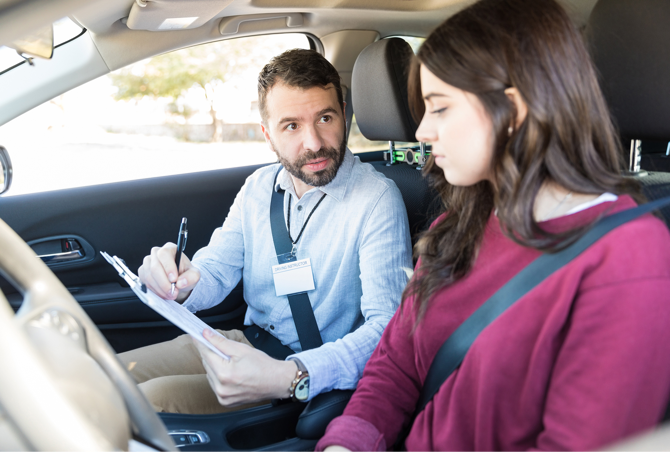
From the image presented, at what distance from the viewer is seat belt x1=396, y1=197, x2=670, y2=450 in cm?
80

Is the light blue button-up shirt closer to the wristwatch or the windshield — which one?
the wristwatch

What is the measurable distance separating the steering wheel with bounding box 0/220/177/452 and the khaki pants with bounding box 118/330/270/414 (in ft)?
1.10

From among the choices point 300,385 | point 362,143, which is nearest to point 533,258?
point 300,385

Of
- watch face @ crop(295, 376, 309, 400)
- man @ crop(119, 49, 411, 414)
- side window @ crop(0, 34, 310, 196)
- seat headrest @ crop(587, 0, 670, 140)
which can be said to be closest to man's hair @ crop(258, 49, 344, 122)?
man @ crop(119, 49, 411, 414)

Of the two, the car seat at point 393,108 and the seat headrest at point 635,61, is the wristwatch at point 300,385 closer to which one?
the car seat at point 393,108

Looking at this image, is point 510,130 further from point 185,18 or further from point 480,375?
point 185,18

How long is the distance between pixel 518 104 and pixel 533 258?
0.87 feet

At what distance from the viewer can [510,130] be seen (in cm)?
88

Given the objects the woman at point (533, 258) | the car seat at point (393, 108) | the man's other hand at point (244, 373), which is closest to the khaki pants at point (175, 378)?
the man's other hand at point (244, 373)

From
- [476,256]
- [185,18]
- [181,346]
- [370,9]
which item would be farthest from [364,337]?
[370,9]

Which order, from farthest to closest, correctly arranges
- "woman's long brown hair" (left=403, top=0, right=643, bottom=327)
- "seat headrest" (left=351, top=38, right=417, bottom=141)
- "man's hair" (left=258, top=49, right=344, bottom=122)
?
"seat headrest" (left=351, top=38, right=417, bottom=141), "man's hair" (left=258, top=49, right=344, bottom=122), "woman's long brown hair" (left=403, top=0, right=643, bottom=327)

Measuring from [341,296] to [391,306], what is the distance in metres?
0.22

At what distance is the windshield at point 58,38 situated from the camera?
1.58 metres

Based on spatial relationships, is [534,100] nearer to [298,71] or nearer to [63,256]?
[298,71]
